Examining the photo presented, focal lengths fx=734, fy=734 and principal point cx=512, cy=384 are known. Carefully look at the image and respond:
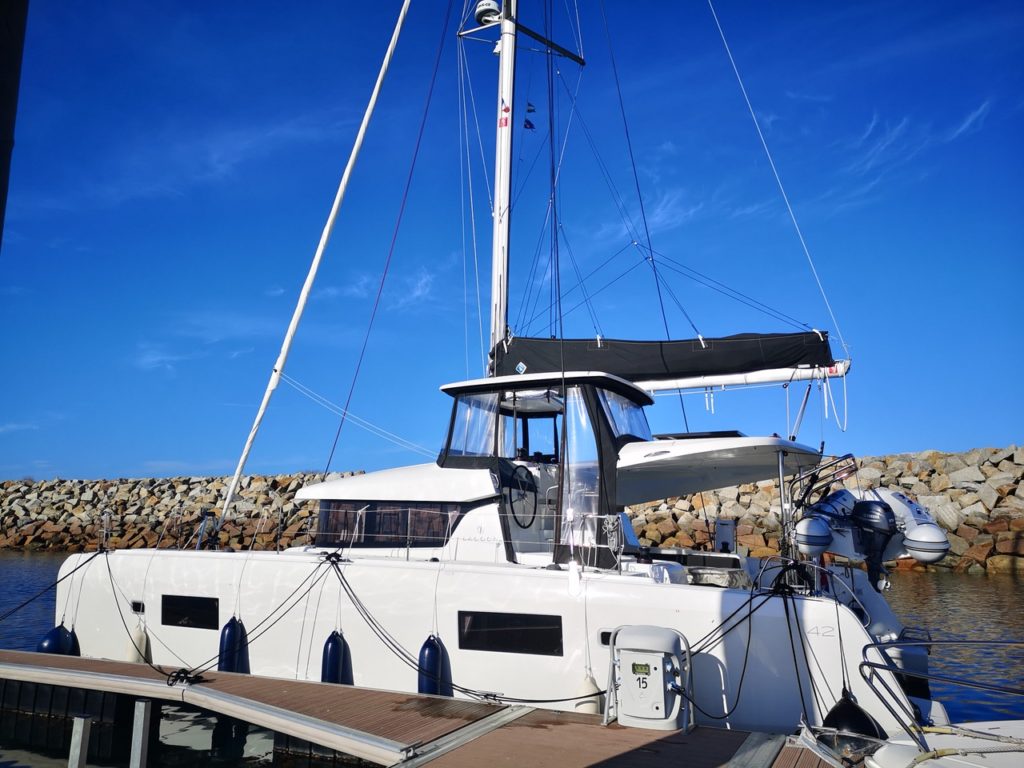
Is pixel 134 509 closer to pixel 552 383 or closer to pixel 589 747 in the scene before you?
pixel 552 383

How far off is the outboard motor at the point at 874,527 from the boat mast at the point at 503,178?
17.1ft

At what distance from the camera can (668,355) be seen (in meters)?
9.73

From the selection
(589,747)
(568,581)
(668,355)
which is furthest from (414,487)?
(589,747)

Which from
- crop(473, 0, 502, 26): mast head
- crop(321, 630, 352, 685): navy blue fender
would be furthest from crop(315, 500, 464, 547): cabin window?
crop(473, 0, 502, 26): mast head

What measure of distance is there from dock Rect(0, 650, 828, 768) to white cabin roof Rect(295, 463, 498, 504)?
2.28 meters

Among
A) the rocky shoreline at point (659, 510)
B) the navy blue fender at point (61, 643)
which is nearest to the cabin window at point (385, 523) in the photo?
the navy blue fender at point (61, 643)

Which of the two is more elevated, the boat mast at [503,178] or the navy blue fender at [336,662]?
the boat mast at [503,178]

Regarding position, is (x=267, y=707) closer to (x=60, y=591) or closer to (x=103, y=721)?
(x=103, y=721)

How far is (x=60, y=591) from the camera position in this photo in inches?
392

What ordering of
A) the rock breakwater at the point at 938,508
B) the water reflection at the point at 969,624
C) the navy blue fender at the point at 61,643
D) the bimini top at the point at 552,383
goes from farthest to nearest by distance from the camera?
the rock breakwater at the point at 938,508 < the water reflection at the point at 969,624 < the navy blue fender at the point at 61,643 < the bimini top at the point at 552,383

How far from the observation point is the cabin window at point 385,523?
8836 mm

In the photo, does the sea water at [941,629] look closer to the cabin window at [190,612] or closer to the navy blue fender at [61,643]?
the navy blue fender at [61,643]

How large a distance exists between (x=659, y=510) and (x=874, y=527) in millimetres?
17772

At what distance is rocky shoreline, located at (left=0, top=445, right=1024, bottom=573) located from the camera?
70.0 feet
